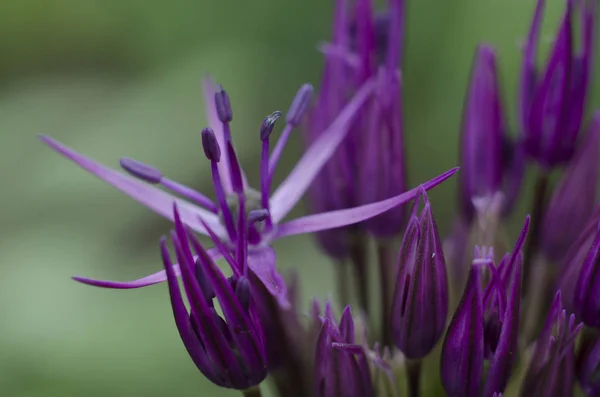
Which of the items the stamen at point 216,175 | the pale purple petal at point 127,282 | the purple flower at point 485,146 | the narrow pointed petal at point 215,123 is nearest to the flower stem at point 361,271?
the purple flower at point 485,146

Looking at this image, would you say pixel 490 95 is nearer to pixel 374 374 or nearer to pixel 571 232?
pixel 571 232

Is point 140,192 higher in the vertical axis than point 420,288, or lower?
higher

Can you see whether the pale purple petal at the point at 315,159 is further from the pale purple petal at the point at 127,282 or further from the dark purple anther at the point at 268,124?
the pale purple petal at the point at 127,282

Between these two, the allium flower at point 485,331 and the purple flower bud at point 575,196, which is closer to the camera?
the allium flower at point 485,331

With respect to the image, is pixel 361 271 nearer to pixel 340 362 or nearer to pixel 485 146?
pixel 485 146

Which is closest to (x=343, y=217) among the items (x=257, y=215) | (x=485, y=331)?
(x=257, y=215)

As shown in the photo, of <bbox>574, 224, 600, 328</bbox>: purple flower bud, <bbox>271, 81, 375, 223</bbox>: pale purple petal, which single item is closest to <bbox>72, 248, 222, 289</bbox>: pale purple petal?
<bbox>271, 81, 375, 223</bbox>: pale purple petal

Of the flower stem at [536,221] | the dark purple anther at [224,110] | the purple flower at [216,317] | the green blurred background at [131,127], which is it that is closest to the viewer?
the purple flower at [216,317]
